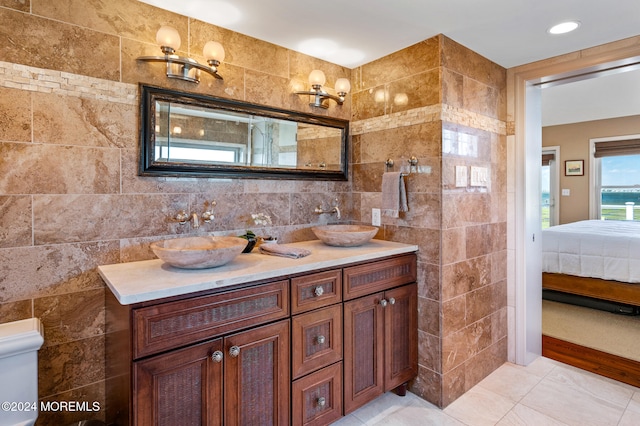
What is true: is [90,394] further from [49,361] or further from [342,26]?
[342,26]

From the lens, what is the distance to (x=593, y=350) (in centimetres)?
276

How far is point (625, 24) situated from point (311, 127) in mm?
1879

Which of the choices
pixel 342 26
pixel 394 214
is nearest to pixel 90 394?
pixel 394 214

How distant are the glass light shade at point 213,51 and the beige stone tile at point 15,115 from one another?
809 mm

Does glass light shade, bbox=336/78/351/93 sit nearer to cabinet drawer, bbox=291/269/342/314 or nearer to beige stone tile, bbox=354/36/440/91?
beige stone tile, bbox=354/36/440/91

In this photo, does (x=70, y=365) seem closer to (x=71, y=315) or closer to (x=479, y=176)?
(x=71, y=315)

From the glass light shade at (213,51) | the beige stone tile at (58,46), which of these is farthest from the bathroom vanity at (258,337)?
the glass light shade at (213,51)

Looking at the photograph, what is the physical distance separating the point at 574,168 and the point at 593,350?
4357mm

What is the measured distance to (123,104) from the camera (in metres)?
1.74

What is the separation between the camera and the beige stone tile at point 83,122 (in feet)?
5.10

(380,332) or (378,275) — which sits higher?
(378,275)

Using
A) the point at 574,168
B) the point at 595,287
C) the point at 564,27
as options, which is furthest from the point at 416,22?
the point at 574,168

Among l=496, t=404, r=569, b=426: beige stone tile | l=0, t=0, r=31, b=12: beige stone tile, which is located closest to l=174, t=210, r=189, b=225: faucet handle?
l=0, t=0, r=31, b=12: beige stone tile

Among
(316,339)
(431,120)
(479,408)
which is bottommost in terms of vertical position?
(479,408)
